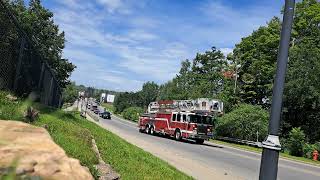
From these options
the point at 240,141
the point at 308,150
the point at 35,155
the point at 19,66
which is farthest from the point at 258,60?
the point at 35,155

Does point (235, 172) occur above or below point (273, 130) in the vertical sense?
below

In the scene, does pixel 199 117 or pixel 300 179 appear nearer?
pixel 300 179

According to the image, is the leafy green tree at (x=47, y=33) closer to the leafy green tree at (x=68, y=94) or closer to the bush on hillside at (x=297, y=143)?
the leafy green tree at (x=68, y=94)

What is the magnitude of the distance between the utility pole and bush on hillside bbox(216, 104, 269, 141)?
4521cm

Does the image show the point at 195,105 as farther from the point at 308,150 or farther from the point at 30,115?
the point at 30,115

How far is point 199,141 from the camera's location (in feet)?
138

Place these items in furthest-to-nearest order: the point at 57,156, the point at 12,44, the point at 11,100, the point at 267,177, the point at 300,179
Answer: the point at 300,179
the point at 12,44
the point at 11,100
the point at 267,177
the point at 57,156

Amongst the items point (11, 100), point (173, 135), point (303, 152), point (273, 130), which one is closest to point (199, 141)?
point (173, 135)

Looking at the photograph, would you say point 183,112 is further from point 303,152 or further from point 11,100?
point 11,100

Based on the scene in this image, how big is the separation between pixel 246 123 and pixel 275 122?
47396mm

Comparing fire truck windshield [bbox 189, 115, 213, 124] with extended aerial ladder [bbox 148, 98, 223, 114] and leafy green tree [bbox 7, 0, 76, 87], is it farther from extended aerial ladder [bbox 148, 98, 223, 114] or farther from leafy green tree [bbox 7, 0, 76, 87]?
leafy green tree [bbox 7, 0, 76, 87]

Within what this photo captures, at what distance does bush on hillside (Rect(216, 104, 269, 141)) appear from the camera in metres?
51.6

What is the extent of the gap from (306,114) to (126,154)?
144ft

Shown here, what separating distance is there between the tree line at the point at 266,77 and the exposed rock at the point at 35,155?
39113mm
